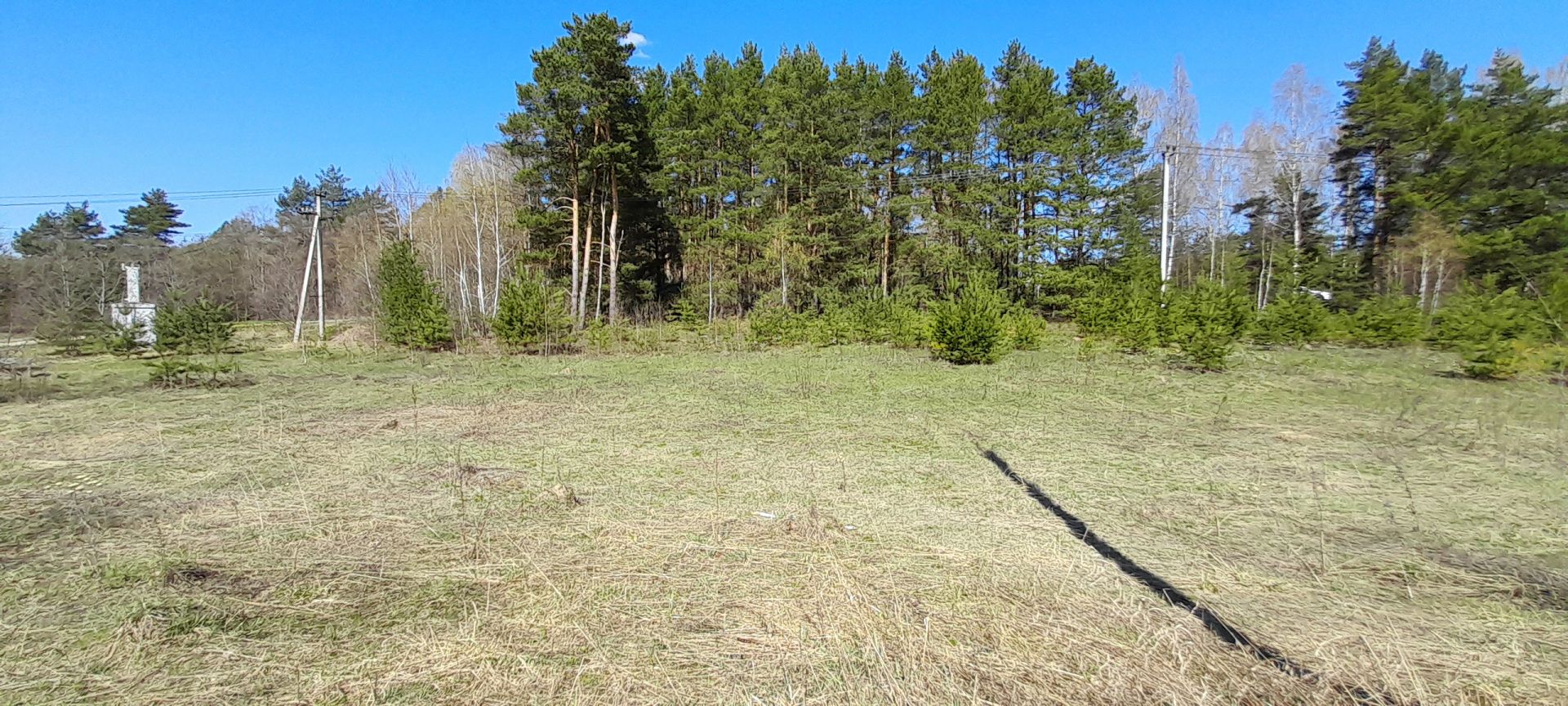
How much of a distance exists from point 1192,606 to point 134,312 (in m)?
24.2

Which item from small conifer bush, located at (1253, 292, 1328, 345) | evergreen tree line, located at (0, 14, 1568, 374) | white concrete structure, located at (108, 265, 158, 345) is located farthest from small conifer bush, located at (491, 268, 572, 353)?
small conifer bush, located at (1253, 292, 1328, 345)

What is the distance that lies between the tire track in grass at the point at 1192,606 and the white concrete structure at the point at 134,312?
2163 centimetres

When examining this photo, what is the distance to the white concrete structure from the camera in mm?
16234

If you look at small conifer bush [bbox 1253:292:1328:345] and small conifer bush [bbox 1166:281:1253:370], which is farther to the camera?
small conifer bush [bbox 1253:292:1328:345]

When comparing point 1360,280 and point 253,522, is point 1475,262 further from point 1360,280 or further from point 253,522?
point 253,522

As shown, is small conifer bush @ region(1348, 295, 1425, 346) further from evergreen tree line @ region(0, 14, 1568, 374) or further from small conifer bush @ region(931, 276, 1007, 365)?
small conifer bush @ region(931, 276, 1007, 365)

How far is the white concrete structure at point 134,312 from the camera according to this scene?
639 inches

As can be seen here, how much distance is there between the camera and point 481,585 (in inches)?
118

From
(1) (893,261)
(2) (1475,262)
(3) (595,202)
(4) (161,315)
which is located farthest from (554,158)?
(2) (1475,262)

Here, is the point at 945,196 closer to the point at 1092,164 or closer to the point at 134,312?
the point at 1092,164

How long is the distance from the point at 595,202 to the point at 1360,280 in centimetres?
2492

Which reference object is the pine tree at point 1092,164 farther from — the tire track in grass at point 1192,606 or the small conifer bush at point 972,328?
the tire track in grass at point 1192,606

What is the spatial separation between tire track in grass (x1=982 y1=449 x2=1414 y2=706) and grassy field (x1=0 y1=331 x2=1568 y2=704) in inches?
2.5

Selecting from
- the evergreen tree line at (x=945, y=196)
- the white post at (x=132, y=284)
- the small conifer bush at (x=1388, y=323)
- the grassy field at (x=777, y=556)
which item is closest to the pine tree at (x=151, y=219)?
the evergreen tree line at (x=945, y=196)
